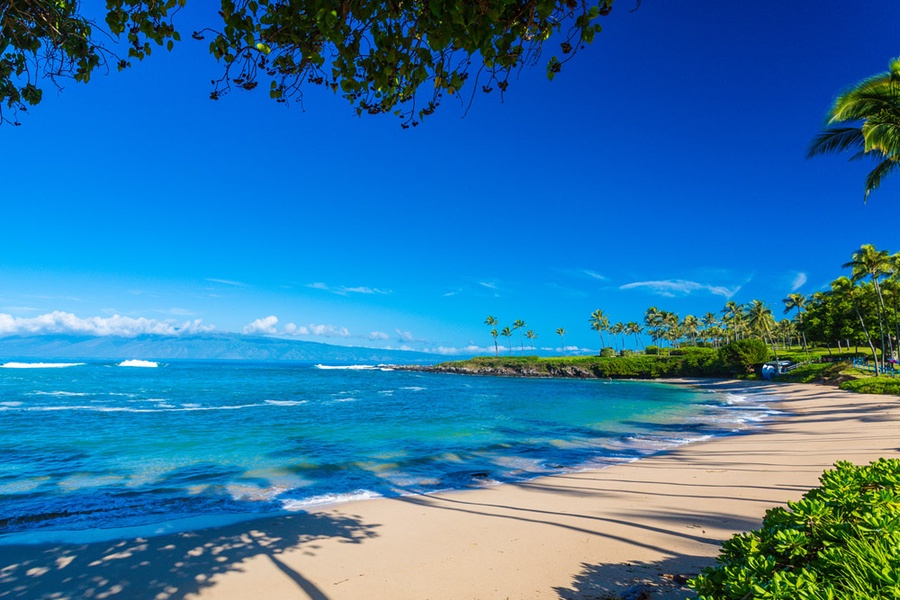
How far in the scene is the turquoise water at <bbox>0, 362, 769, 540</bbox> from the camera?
471 inches

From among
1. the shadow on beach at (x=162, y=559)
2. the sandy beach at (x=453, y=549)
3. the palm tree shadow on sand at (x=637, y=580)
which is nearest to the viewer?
the palm tree shadow on sand at (x=637, y=580)

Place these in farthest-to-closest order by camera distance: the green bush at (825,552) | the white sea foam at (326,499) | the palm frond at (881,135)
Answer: the palm frond at (881,135)
the white sea foam at (326,499)
the green bush at (825,552)

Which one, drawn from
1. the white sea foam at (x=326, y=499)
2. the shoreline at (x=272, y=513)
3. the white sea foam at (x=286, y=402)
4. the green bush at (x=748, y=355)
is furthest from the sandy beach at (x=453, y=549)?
the green bush at (x=748, y=355)

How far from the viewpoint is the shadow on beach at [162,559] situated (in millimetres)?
6438

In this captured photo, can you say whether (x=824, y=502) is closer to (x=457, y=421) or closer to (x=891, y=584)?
(x=891, y=584)

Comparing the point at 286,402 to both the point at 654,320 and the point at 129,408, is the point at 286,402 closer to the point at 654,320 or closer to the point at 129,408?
the point at 129,408

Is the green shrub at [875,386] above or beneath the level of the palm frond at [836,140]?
beneath

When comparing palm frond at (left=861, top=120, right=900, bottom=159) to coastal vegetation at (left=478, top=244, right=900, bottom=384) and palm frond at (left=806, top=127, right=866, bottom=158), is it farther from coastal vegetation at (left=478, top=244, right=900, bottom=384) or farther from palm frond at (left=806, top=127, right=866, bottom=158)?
coastal vegetation at (left=478, top=244, right=900, bottom=384)

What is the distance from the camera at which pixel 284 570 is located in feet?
22.5

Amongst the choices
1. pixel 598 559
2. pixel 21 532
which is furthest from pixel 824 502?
pixel 21 532

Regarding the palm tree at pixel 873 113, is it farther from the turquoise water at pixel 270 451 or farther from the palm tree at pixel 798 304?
the palm tree at pixel 798 304

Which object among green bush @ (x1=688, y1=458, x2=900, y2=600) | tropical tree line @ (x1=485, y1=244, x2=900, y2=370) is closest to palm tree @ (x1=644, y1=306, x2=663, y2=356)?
tropical tree line @ (x1=485, y1=244, x2=900, y2=370)

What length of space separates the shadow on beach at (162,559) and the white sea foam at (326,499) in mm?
1624

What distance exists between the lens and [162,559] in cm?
748
